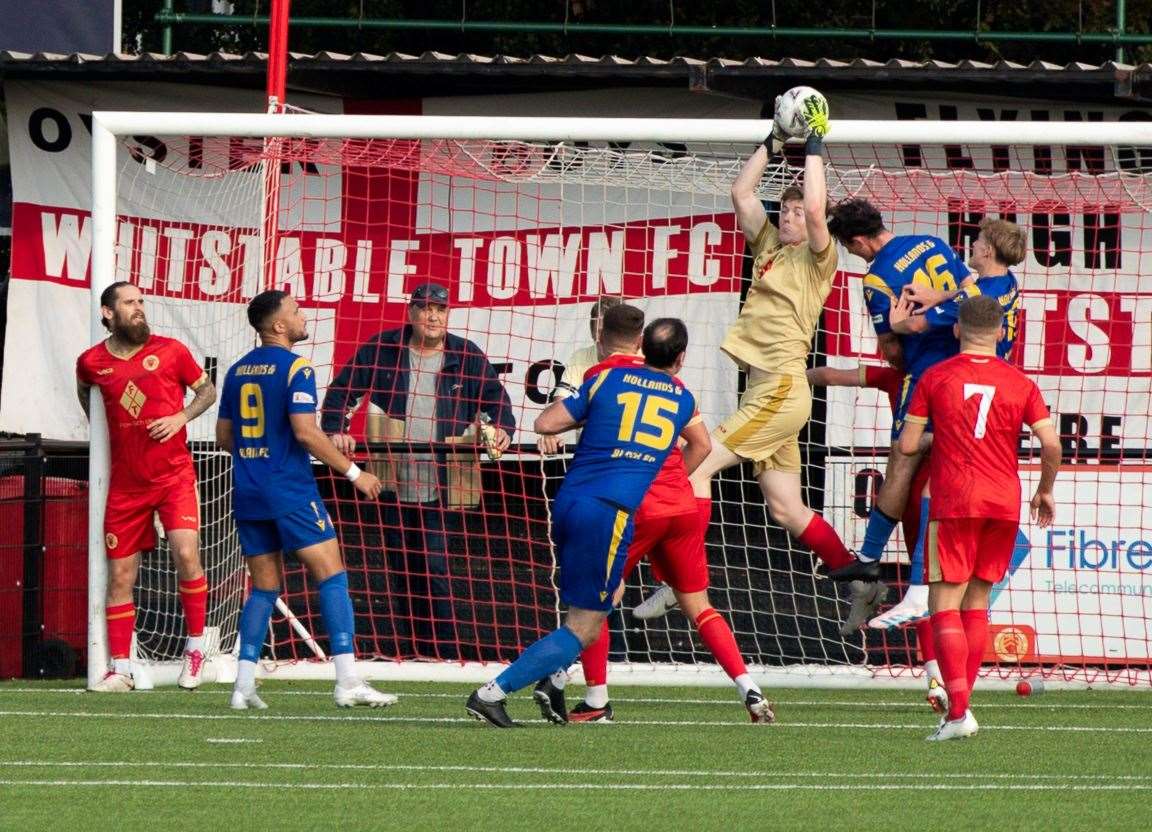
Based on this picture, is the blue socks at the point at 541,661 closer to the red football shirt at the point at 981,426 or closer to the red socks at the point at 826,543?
the red football shirt at the point at 981,426

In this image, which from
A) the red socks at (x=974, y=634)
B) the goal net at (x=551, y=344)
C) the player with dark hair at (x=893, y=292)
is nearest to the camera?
the red socks at (x=974, y=634)

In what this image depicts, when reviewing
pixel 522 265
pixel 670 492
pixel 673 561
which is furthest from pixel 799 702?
pixel 522 265

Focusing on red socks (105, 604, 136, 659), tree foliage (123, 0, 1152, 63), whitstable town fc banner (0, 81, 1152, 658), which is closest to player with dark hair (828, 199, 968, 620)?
whitstable town fc banner (0, 81, 1152, 658)

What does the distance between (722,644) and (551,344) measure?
4319mm

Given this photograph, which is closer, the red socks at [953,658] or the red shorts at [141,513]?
the red socks at [953,658]

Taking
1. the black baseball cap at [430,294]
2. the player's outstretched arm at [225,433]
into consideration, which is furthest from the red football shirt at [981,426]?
the black baseball cap at [430,294]

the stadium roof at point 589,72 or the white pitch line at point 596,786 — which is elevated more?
the stadium roof at point 589,72

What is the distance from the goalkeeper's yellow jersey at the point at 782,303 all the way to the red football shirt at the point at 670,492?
111cm

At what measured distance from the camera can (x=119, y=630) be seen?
1021 centimetres

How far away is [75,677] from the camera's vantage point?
11094 millimetres

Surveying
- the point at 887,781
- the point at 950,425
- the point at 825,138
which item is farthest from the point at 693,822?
the point at 825,138

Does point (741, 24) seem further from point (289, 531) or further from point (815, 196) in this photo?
point (289, 531)

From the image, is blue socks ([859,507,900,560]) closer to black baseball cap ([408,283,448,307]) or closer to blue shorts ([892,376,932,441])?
blue shorts ([892,376,932,441])

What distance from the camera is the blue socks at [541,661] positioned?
7.86 m
